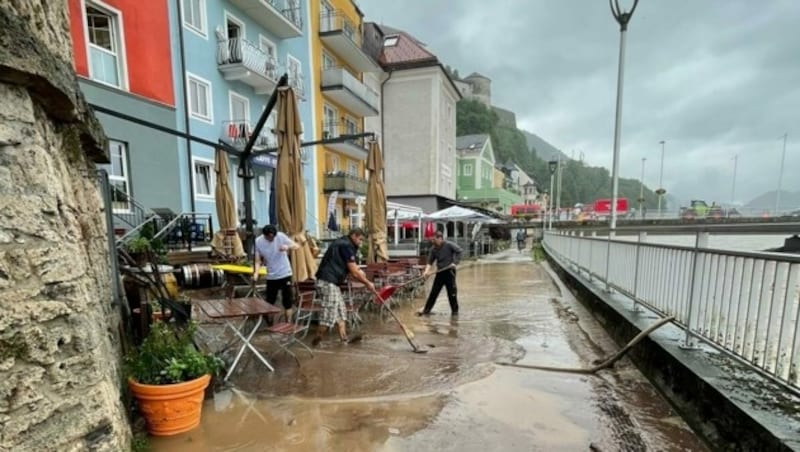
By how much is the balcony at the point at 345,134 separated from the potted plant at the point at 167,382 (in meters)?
16.9

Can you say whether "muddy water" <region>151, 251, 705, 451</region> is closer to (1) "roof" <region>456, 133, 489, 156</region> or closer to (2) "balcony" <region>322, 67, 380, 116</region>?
(2) "balcony" <region>322, 67, 380, 116</region>

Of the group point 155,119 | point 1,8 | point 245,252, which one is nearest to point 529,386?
point 1,8

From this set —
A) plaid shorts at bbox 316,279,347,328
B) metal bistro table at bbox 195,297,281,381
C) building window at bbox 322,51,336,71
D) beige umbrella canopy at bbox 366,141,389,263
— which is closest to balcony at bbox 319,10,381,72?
building window at bbox 322,51,336,71

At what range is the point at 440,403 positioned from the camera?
3.66 meters

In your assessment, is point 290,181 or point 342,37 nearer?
point 290,181

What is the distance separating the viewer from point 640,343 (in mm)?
4383

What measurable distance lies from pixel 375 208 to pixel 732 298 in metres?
6.83

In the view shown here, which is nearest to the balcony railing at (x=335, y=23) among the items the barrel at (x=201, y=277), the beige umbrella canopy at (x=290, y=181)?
the beige umbrella canopy at (x=290, y=181)

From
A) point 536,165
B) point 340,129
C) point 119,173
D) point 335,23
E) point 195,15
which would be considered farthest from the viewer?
point 536,165

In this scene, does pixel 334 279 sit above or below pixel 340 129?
below

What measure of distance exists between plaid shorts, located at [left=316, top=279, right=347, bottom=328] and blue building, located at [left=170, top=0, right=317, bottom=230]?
25.8 ft

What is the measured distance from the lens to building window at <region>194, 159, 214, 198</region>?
40.1 feet

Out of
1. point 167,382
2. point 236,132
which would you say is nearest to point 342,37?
point 236,132

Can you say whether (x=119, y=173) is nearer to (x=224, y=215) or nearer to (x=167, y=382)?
(x=224, y=215)
